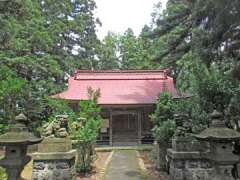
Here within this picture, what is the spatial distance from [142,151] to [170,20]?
26.8ft

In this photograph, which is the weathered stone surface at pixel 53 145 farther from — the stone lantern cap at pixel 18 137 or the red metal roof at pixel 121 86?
the red metal roof at pixel 121 86

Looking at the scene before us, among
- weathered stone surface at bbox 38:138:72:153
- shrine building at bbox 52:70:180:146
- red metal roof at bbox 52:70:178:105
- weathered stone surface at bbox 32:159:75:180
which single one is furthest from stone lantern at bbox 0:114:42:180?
red metal roof at bbox 52:70:178:105

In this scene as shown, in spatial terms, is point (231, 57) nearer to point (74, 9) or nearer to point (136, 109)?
point (136, 109)

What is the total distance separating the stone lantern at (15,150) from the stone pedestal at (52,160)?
235cm

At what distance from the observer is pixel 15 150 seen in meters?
5.74

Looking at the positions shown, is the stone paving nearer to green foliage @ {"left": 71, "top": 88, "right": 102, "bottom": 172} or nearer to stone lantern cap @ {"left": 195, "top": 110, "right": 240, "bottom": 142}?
green foliage @ {"left": 71, "top": 88, "right": 102, "bottom": 172}

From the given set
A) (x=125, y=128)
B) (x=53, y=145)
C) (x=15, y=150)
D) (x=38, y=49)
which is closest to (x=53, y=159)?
(x=53, y=145)

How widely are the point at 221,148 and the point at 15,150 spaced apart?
3987 millimetres

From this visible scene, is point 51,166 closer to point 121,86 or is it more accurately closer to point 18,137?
point 18,137

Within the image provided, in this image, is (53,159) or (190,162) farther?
(53,159)

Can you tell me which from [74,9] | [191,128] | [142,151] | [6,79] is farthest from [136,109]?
[74,9]

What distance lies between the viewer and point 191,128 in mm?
8445

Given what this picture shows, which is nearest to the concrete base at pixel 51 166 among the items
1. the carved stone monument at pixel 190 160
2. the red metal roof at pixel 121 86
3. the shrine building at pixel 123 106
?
the carved stone monument at pixel 190 160

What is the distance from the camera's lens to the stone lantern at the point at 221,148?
5510mm
